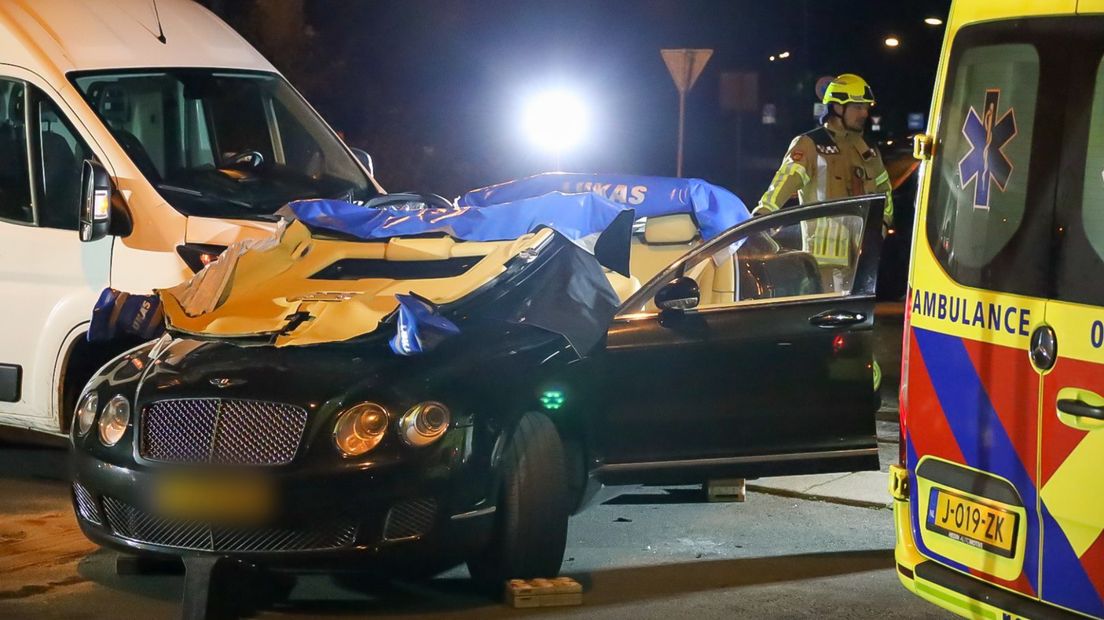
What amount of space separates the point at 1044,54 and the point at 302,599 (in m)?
3.36

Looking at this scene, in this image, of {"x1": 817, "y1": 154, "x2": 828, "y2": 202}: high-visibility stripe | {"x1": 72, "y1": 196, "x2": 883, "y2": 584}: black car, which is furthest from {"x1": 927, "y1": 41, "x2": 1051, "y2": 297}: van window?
{"x1": 817, "y1": 154, "x2": 828, "y2": 202}: high-visibility stripe

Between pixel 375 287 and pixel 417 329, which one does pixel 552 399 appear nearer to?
pixel 417 329

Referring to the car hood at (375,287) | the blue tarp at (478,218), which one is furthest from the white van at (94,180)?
the car hood at (375,287)

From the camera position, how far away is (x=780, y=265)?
6.75m

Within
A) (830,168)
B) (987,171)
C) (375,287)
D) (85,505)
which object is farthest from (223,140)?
(987,171)

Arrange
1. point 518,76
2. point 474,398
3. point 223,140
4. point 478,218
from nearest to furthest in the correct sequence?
point 474,398
point 478,218
point 223,140
point 518,76

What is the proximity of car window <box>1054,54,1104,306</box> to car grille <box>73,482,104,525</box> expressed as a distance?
3.53m

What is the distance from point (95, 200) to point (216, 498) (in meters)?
2.44

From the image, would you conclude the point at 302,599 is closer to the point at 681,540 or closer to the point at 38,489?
the point at 681,540

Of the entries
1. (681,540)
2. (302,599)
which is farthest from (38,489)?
(681,540)

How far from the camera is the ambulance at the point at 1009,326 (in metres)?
4.06

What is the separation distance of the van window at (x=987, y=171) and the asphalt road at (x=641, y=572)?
1.73 meters

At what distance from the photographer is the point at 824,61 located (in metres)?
Answer: 52.6

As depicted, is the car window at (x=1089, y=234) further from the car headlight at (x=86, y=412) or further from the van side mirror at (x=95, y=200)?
the van side mirror at (x=95, y=200)
